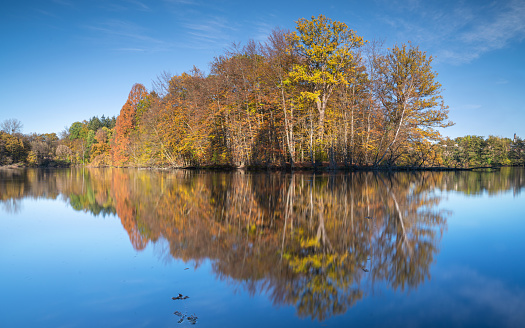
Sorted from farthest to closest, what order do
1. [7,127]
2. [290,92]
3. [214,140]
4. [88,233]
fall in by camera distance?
[7,127] → [214,140] → [290,92] → [88,233]

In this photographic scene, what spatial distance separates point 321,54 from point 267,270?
21543mm

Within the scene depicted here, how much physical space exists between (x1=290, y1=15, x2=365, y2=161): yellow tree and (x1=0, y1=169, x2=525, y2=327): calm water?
55.7ft

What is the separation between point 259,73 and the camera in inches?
984

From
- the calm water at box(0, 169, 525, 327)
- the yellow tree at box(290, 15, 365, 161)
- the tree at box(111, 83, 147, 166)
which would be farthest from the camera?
the tree at box(111, 83, 147, 166)

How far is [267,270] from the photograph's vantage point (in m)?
3.32

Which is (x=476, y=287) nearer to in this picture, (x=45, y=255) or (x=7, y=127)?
(x=45, y=255)

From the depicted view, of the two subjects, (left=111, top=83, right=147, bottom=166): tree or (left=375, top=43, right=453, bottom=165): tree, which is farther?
(left=111, top=83, right=147, bottom=166): tree

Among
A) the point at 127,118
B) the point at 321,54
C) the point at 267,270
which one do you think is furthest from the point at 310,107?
the point at 127,118

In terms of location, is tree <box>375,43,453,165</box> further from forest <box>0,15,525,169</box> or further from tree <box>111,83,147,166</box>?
tree <box>111,83,147,166</box>

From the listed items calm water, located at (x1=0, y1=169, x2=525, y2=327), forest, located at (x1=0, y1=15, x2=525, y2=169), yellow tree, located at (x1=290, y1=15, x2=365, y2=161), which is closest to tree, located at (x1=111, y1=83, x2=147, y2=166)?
forest, located at (x1=0, y1=15, x2=525, y2=169)

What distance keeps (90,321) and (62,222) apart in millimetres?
5175

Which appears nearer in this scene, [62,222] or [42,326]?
[42,326]

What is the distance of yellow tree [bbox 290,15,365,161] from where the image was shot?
21.7 metres

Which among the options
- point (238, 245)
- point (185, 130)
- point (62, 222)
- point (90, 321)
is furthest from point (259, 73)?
point (90, 321)
